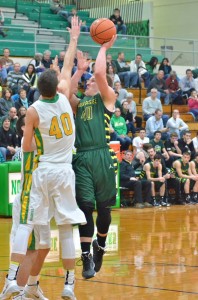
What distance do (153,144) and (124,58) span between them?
5374 mm

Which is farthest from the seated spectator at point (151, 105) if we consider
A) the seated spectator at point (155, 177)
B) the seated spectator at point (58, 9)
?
the seated spectator at point (58, 9)

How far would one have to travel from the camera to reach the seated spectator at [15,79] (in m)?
19.1

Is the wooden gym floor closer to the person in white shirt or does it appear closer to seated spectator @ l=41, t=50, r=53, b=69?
the person in white shirt

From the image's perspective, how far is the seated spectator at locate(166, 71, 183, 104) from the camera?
2330 centimetres

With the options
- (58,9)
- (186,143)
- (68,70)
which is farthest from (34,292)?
(58,9)

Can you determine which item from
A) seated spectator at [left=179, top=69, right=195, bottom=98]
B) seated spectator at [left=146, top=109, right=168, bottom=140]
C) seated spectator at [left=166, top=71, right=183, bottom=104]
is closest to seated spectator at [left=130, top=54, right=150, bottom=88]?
seated spectator at [left=166, top=71, right=183, bottom=104]

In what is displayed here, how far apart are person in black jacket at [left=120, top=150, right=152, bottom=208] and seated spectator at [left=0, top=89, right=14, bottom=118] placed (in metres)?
2.88

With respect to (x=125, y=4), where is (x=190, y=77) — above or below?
below

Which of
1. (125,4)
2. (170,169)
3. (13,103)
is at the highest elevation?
(125,4)

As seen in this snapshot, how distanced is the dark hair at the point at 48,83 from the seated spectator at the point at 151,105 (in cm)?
1487

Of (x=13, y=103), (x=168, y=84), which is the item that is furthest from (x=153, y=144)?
(x=168, y=84)

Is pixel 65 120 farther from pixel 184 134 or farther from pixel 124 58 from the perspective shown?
pixel 124 58

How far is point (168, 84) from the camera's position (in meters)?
23.3

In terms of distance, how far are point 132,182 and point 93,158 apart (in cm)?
1025
